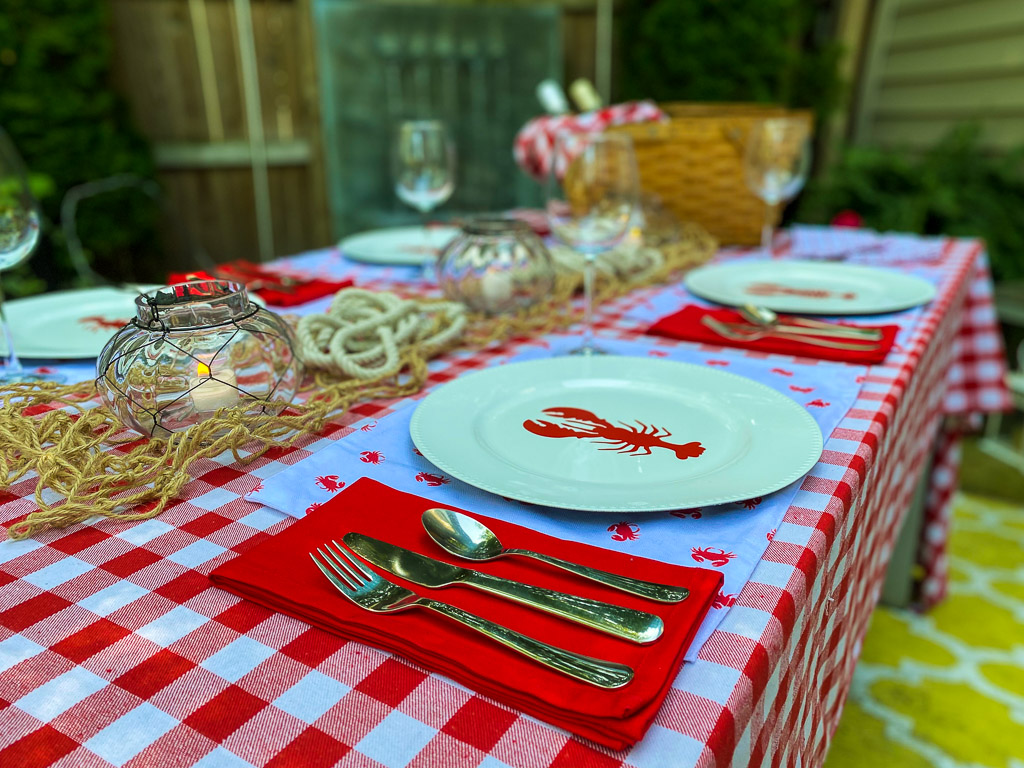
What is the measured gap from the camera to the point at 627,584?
0.38 metres

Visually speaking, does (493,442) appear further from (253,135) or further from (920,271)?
(253,135)

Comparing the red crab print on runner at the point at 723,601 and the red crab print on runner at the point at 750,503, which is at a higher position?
the red crab print on runner at the point at 750,503

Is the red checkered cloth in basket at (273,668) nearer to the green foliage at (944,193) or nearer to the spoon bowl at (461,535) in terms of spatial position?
the spoon bowl at (461,535)

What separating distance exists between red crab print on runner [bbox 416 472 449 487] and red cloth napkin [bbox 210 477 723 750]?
0.15ft

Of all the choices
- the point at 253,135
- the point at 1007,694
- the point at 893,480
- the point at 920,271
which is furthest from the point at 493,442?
the point at 253,135

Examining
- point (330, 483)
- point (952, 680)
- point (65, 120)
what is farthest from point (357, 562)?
point (65, 120)

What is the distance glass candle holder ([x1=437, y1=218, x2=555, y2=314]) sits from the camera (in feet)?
2.98

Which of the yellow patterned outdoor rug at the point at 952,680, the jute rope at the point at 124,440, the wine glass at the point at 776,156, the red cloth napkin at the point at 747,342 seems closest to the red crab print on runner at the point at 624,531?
the jute rope at the point at 124,440

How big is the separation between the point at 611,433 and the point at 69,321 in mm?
692

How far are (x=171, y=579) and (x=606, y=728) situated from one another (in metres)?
0.27

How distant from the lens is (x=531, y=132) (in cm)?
139

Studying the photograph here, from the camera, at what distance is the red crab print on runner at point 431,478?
0.51m

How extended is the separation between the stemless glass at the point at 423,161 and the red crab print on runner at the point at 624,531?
869 mm

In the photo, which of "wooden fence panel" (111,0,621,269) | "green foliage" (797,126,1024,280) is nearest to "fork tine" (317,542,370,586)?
"green foliage" (797,126,1024,280)
